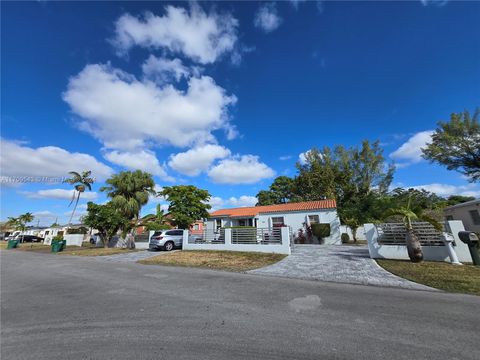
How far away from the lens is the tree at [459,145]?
17.8 meters

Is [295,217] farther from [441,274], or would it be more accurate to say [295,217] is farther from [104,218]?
[104,218]

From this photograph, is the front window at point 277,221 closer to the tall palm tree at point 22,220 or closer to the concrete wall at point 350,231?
the concrete wall at point 350,231

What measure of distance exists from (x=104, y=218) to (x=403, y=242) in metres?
23.8

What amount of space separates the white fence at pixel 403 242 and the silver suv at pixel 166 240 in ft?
45.4

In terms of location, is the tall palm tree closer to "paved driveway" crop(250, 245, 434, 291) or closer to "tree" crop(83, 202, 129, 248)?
"tree" crop(83, 202, 129, 248)

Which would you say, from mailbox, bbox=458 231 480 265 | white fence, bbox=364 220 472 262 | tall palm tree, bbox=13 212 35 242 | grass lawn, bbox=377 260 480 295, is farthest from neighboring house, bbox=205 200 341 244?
tall palm tree, bbox=13 212 35 242

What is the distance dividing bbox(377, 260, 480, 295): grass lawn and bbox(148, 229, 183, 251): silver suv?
47.0ft

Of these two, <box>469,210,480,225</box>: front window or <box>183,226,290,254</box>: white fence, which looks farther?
<box>469,210,480,225</box>: front window

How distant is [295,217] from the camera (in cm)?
2225

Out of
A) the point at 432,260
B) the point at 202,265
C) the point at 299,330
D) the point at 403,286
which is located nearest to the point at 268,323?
the point at 299,330

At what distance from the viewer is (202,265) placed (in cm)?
1138

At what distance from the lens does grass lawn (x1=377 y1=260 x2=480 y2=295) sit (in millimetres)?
6117

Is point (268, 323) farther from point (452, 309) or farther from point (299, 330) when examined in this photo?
point (452, 309)

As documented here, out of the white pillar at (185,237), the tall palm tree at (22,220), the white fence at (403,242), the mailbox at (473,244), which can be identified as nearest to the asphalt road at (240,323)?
the mailbox at (473,244)
